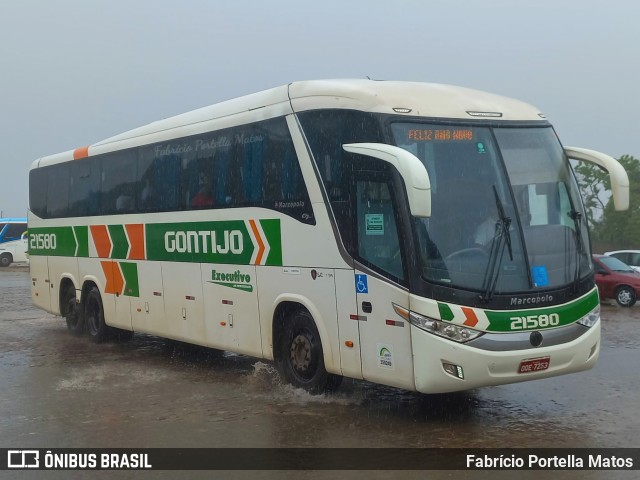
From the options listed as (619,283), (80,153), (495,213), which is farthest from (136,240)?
(619,283)

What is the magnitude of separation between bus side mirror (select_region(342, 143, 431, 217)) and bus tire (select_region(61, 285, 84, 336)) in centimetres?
969

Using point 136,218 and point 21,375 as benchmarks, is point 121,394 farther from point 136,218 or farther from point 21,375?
point 136,218

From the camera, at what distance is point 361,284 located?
8633 millimetres

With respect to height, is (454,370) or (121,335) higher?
(454,370)

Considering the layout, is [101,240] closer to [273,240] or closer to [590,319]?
[273,240]

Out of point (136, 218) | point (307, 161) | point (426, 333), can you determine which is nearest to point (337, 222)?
point (307, 161)

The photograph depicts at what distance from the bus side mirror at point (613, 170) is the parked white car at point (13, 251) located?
4458 cm

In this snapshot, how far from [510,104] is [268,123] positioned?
2.92 metres

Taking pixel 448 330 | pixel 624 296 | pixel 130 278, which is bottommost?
pixel 624 296

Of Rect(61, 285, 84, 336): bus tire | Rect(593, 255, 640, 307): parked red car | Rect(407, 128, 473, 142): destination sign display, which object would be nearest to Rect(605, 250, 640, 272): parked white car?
Rect(593, 255, 640, 307): parked red car

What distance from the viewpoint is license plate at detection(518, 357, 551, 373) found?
788 cm

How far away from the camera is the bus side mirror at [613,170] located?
347 inches

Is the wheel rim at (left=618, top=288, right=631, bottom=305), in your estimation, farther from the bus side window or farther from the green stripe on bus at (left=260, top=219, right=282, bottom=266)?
the bus side window

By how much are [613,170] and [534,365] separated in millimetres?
2450
